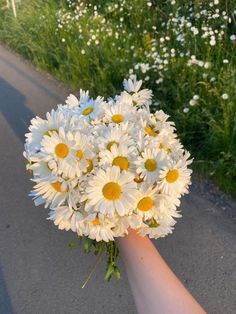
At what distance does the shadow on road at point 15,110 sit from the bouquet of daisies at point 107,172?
3.42 meters

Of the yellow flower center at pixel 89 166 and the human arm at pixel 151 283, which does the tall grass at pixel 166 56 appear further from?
the yellow flower center at pixel 89 166

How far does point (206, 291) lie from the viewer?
A: 8.66 feet

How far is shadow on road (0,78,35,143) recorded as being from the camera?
5.00 meters

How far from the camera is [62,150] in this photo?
132 cm

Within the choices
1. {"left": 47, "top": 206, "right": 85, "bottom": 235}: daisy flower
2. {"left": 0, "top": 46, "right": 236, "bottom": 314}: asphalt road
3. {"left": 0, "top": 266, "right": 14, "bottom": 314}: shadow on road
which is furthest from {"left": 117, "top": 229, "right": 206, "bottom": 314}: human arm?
{"left": 0, "top": 266, "right": 14, "bottom": 314}: shadow on road

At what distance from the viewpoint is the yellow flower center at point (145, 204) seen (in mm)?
1318

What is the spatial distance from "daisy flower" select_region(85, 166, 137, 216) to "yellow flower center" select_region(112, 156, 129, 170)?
0.07 feet

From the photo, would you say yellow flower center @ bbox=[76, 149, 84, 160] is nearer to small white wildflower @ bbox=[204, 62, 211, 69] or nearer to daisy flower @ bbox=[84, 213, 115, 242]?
daisy flower @ bbox=[84, 213, 115, 242]

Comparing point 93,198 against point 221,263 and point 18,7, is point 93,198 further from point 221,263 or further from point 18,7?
point 18,7

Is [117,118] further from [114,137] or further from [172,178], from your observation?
[172,178]

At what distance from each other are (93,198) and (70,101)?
0.50 m

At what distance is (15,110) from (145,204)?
4453 mm

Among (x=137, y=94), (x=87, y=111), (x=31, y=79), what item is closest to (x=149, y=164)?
(x=87, y=111)

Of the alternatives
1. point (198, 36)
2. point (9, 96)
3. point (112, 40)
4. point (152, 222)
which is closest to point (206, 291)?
point (152, 222)
